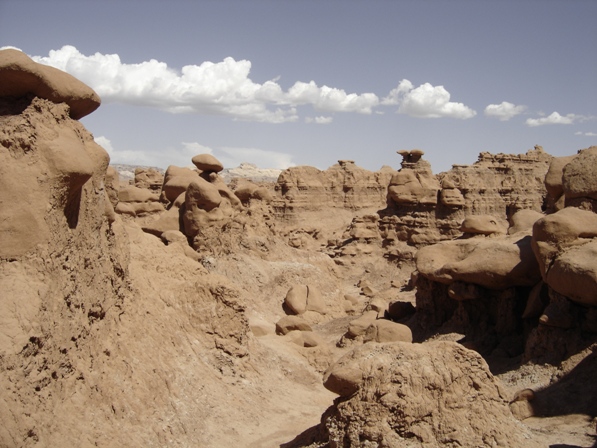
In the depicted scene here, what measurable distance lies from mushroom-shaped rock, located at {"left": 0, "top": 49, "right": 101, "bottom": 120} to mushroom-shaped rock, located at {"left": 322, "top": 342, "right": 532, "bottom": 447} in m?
4.27

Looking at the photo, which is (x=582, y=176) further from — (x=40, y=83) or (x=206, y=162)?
(x=206, y=162)

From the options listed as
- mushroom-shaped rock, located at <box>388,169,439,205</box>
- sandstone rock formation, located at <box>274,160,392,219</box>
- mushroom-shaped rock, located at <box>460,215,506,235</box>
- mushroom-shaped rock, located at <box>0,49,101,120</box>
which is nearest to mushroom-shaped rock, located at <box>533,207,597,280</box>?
mushroom-shaped rock, located at <box>460,215,506,235</box>

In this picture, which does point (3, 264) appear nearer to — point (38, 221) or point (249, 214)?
point (38, 221)

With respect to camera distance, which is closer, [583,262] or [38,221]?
[38,221]

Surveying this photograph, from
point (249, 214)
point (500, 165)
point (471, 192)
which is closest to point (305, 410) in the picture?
point (249, 214)

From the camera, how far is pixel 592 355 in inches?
382

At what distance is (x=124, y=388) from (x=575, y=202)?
8.97 m

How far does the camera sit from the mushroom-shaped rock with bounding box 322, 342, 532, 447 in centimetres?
631

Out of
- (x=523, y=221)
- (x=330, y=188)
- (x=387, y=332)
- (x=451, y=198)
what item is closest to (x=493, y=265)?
(x=387, y=332)

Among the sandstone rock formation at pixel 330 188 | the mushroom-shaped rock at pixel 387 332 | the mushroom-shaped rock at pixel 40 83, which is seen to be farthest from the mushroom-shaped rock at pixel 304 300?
the sandstone rock formation at pixel 330 188

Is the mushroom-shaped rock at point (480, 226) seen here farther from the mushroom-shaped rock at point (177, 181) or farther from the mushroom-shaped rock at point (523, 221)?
the mushroom-shaped rock at point (177, 181)

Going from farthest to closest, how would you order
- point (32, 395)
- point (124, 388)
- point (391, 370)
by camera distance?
point (124, 388)
point (391, 370)
point (32, 395)

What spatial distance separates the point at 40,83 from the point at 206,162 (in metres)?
13.2

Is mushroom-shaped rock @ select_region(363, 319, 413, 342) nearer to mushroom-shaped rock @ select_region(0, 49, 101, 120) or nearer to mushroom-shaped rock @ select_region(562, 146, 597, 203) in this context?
mushroom-shaped rock @ select_region(562, 146, 597, 203)
